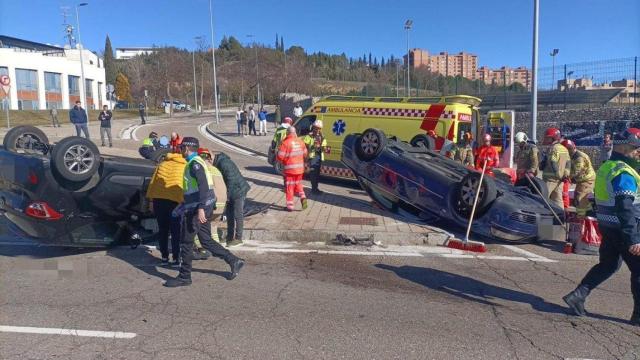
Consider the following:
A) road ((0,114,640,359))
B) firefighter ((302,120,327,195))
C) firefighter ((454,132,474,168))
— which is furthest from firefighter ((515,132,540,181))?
firefighter ((302,120,327,195))

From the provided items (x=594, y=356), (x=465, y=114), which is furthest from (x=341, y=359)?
(x=465, y=114)

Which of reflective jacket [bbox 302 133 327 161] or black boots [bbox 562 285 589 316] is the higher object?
reflective jacket [bbox 302 133 327 161]

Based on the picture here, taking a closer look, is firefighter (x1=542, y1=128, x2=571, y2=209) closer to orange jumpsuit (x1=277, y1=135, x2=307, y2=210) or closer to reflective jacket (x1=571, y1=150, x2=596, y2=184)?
reflective jacket (x1=571, y1=150, x2=596, y2=184)

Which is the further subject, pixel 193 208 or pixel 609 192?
pixel 193 208

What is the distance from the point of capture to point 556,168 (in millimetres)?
8633

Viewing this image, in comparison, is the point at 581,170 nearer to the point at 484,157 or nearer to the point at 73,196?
the point at 484,157

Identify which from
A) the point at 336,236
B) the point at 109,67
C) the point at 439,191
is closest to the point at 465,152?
the point at 439,191

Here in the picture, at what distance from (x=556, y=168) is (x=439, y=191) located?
2313mm

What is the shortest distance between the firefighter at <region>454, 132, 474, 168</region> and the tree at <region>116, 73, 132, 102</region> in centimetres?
7912

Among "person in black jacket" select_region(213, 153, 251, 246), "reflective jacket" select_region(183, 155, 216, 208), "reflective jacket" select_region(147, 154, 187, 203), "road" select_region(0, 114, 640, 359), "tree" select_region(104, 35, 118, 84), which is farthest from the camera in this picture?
"tree" select_region(104, 35, 118, 84)

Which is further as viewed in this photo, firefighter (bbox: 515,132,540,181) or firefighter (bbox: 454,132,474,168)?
firefighter (bbox: 454,132,474,168)

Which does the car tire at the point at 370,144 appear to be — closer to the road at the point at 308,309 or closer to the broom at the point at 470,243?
the broom at the point at 470,243

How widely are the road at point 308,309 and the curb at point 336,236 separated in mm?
767

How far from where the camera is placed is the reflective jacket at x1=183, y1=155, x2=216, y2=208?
17.7 feet
